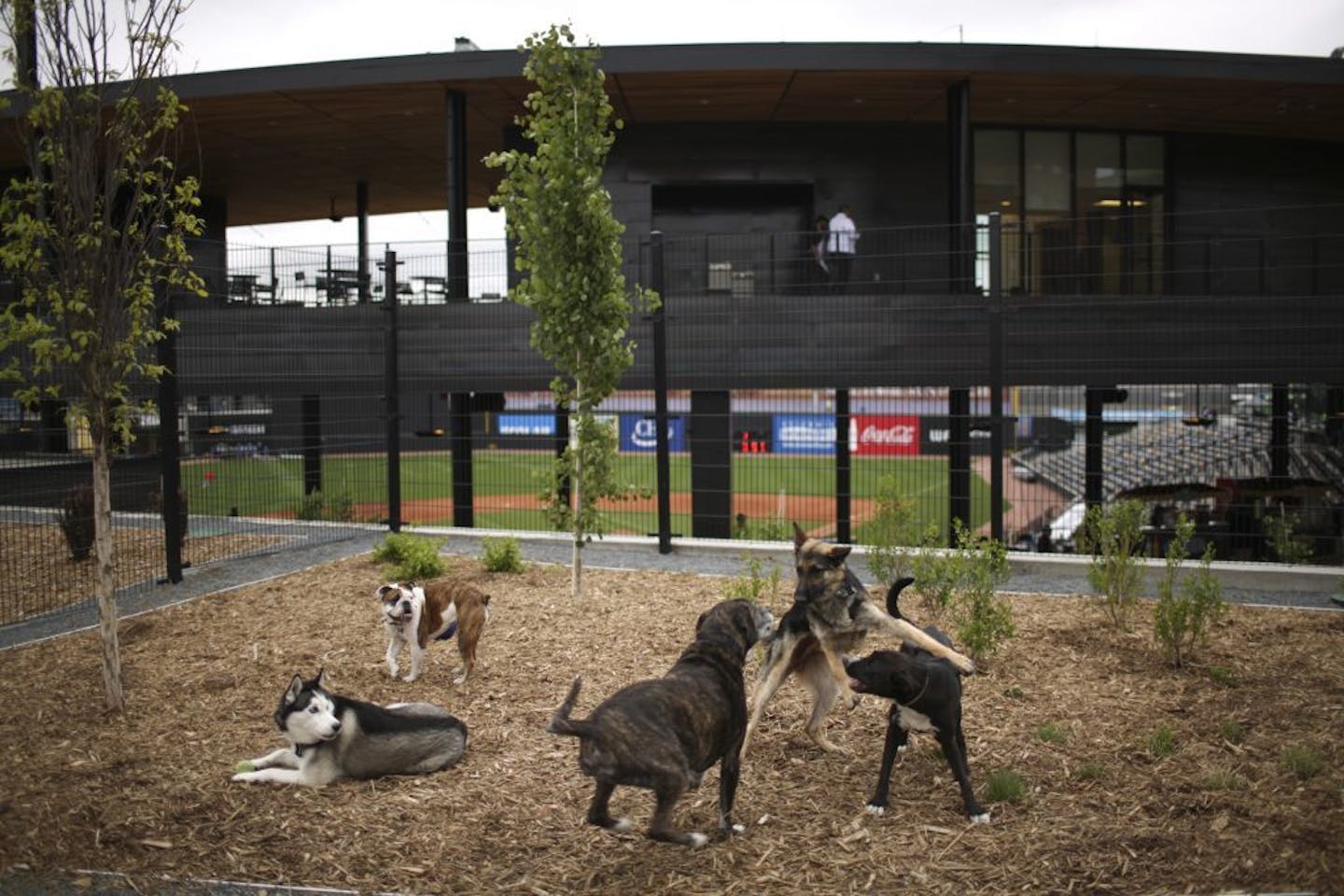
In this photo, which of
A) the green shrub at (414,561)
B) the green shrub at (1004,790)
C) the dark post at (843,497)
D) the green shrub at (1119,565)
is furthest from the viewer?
the dark post at (843,497)

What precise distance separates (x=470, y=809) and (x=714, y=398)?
13939 mm

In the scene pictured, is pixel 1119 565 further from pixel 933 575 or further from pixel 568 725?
pixel 568 725

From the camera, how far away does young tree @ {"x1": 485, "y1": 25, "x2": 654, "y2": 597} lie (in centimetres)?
959

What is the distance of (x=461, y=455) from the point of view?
62.2 ft

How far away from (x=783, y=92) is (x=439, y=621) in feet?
54.3

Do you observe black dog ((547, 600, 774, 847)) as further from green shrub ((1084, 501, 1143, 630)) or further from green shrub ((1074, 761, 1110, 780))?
green shrub ((1084, 501, 1143, 630))

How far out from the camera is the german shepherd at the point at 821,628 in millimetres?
5996

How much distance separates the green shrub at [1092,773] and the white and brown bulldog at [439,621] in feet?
13.6

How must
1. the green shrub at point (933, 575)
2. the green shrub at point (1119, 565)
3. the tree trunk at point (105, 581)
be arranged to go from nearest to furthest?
1. the tree trunk at point (105, 581)
2. the green shrub at point (933, 575)
3. the green shrub at point (1119, 565)

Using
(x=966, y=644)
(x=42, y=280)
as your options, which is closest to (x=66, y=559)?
(x=42, y=280)

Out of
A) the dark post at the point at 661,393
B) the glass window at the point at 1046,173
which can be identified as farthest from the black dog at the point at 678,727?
the glass window at the point at 1046,173

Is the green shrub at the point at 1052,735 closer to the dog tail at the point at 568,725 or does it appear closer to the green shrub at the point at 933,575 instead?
the green shrub at the point at 933,575

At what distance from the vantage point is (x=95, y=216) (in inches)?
281

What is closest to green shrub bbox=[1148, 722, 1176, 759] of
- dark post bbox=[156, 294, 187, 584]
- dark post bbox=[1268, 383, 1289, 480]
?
dark post bbox=[156, 294, 187, 584]
